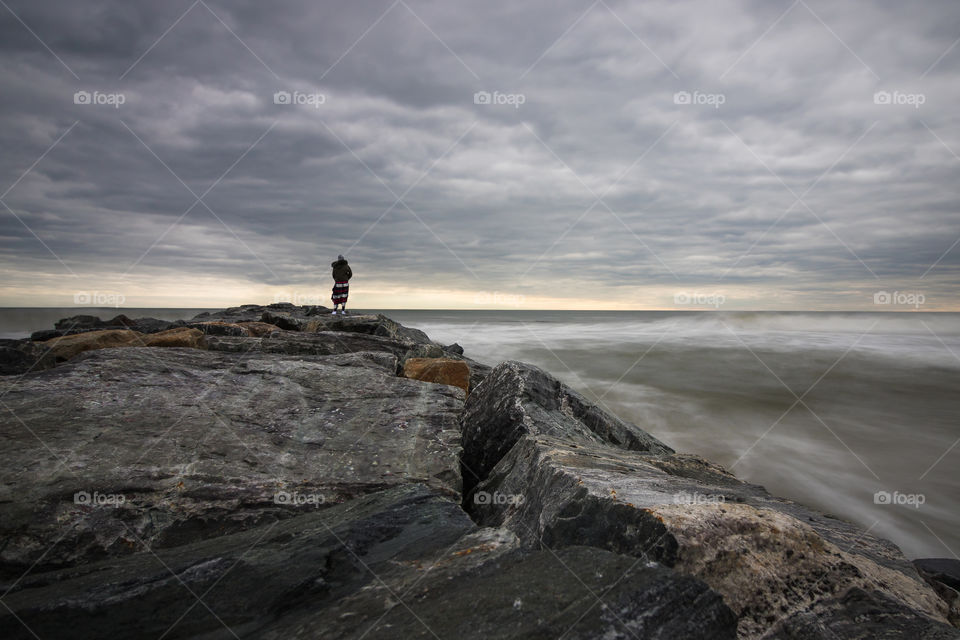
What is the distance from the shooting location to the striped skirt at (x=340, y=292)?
17.8 m

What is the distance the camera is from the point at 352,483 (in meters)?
3.87

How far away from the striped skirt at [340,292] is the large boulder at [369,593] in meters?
15.5

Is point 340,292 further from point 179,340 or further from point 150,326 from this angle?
point 179,340

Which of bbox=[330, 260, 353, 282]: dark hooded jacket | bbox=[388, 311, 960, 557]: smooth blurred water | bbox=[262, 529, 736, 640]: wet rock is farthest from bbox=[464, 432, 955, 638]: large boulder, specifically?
bbox=[330, 260, 353, 282]: dark hooded jacket

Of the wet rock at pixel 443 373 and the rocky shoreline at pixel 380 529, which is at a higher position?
the wet rock at pixel 443 373

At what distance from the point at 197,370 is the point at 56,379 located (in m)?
1.29

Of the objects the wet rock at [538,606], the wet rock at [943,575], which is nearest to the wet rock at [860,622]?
the wet rock at [538,606]

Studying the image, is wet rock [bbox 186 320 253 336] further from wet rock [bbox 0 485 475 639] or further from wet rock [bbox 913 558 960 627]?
wet rock [bbox 913 558 960 627]

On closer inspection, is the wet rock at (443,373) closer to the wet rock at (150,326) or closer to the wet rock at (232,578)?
the wet rock at (232,578)

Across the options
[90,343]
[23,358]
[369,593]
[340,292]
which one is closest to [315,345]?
[90,343]

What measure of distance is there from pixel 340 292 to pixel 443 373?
11.6 m

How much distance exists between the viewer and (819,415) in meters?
11.8

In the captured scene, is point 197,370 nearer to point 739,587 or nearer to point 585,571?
point 585,571

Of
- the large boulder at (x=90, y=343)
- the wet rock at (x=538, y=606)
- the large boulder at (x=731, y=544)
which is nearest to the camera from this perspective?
the wet rock at (x=538, y=606)
